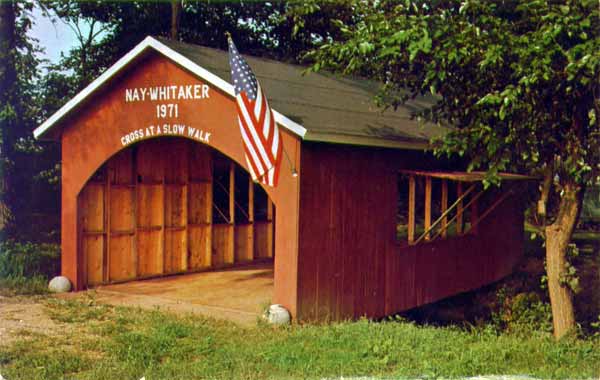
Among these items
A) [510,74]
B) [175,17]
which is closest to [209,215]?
[510,74]

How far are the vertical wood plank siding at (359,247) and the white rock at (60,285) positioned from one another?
4.91 m

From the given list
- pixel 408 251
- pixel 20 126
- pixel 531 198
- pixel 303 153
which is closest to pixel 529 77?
pixel 303 153

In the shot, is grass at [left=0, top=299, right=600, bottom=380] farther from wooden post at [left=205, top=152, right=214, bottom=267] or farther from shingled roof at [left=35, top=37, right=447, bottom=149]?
wooden post at [left=205, top=152, right=214, bottom=267]

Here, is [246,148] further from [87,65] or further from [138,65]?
[87,65]

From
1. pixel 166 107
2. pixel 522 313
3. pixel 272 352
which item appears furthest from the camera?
pixel 522 313

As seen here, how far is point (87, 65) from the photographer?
24.6 meters

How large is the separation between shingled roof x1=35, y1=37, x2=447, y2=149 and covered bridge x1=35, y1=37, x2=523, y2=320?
0.13 ft

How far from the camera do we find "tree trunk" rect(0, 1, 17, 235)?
17672 millimetres

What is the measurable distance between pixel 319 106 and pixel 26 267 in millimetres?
7152

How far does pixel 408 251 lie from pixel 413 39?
17.1 ft

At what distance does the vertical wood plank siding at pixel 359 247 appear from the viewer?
10578 millimetres

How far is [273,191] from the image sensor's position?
1054 centimetres

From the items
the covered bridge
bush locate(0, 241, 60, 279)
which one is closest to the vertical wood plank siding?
the covered bridge

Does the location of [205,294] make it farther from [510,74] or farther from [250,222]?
[510,74]
